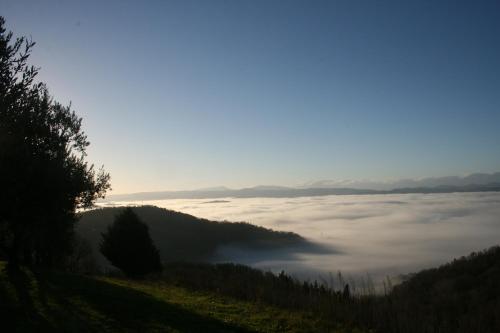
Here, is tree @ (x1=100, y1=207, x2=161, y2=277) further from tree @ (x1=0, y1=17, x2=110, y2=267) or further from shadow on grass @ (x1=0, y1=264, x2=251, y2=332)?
shadow on grass @ (x1=0, y1=264, x2=251, y2=332)

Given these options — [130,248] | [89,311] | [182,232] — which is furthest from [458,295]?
[182,232]

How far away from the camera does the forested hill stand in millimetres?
132375

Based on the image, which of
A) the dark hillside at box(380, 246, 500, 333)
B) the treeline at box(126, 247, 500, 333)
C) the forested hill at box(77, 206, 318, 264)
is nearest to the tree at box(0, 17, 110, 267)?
the treeline at box(126, 247, 500, 333)

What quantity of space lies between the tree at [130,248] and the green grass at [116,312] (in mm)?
12949

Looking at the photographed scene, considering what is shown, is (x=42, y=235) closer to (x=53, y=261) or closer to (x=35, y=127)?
(x=35, y=127)

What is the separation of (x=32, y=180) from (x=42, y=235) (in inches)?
270

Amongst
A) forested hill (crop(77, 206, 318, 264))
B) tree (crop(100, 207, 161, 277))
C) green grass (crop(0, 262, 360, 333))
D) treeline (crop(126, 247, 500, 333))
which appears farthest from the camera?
forested hill (crop(77, 206, 318, 264))

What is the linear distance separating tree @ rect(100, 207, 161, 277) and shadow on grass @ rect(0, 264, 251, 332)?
14.2m

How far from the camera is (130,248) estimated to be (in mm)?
33844

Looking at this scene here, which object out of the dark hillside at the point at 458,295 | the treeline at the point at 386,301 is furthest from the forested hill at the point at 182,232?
the treeline at the point at 386,301

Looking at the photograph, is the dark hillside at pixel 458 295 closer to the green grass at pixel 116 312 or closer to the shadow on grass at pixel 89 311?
the green grass at pixel 116 312

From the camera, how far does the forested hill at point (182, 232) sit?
132375 mm

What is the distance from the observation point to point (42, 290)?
56.3 feet

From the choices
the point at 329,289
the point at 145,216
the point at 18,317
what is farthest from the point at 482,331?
the point at 145,216
